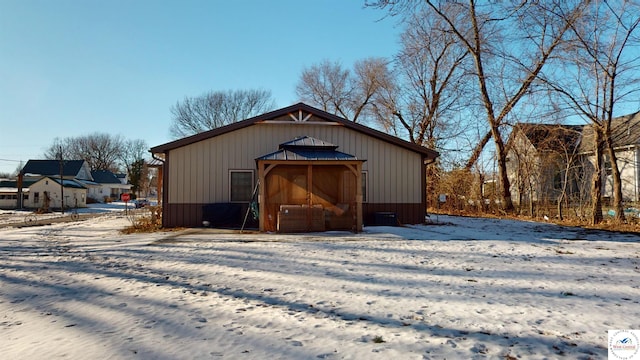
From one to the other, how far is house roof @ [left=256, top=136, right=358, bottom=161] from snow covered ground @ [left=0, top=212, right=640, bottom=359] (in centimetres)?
341

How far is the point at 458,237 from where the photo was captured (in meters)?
11.0

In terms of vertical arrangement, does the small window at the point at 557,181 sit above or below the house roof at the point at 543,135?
below

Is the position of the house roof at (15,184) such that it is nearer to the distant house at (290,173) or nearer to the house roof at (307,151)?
the distant house at (290,173)

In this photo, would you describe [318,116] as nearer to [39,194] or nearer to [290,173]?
[290,173]

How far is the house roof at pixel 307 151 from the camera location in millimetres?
11953

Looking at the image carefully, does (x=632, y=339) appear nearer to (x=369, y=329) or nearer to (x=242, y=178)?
(x=369, y=329)

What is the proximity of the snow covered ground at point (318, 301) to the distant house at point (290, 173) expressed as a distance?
4.26 metres

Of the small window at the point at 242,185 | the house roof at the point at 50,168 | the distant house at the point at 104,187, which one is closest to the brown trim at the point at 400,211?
the small window at the point at 242,185

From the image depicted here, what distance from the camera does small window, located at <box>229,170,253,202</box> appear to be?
45.9 feet

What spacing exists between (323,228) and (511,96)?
13934 millimetres

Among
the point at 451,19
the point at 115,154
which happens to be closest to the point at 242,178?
the point at 451,19

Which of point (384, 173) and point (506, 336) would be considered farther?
point (384, 173)

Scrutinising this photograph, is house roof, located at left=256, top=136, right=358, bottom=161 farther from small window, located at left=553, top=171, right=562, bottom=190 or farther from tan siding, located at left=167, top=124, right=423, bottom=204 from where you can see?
small window, located at left=553, top=171, right=562, bottom=190

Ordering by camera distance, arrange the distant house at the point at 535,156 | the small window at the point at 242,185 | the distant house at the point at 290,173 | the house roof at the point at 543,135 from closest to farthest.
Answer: the distant house at the point at 290,173 → the small window at the point at 242,185 → the house roof at the point at 543,135 → the distant house at the point at 535,156
